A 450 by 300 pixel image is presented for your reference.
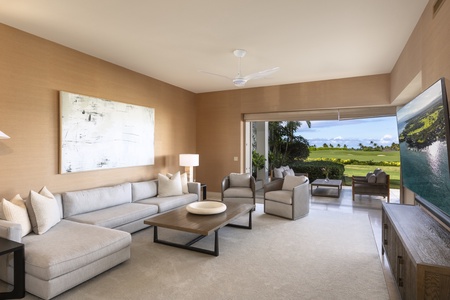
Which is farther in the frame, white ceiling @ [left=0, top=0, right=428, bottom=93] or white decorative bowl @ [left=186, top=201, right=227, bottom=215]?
white decorative bowl @ [left=186, top=201, right=227, bottom=215]

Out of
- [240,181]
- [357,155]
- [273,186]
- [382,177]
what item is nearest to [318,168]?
Answer: [357,155]

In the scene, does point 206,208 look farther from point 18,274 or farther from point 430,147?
point 430,147

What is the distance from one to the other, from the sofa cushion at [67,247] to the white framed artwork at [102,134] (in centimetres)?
139

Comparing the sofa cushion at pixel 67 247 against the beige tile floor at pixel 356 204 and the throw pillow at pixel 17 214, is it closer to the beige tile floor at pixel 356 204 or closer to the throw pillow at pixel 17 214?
the throw pillow at pixel 17 214

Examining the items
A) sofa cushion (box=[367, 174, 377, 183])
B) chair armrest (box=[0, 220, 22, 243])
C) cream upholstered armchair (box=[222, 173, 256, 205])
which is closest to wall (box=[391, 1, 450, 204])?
sofa cushion (box=[367, 174, 377, 183])

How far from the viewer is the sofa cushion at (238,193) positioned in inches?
221

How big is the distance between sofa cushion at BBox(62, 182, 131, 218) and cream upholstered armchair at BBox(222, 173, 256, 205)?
2.06 meters

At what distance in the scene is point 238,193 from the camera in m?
5.65

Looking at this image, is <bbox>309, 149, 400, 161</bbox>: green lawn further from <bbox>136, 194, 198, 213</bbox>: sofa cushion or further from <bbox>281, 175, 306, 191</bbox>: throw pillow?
<bbox>136, 194, 198, 213</bbox>: sofa cushion

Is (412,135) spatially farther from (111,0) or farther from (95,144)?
(95,144)

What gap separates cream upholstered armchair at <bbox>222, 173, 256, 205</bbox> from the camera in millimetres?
5613

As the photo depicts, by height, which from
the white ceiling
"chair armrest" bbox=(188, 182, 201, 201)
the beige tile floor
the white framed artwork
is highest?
the white ceiling

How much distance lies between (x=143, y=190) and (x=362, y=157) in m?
7.75

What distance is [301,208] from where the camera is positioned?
5.23m
